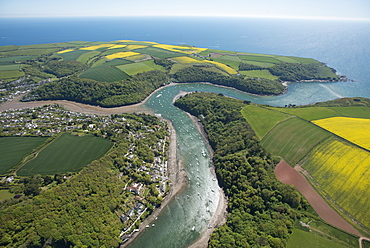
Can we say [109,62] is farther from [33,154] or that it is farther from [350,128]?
[350,128]

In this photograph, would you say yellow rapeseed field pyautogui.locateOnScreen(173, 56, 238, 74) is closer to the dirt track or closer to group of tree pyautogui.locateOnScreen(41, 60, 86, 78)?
group of tree pyautogui.locateOnScreen(41, 60, 86, 78)

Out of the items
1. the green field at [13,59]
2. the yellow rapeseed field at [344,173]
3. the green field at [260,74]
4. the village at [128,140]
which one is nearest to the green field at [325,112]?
the yellow rapeseed field at [344,173]

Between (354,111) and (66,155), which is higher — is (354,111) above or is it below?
above

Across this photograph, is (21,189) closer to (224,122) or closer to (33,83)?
(224,122)

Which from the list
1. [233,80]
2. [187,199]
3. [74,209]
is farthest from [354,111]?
[74,209]

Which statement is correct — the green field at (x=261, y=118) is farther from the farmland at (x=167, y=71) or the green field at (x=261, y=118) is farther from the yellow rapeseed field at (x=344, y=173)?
the farmland at (x=167, y=71)

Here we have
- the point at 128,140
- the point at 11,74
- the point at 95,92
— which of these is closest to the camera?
the point at 128,140
